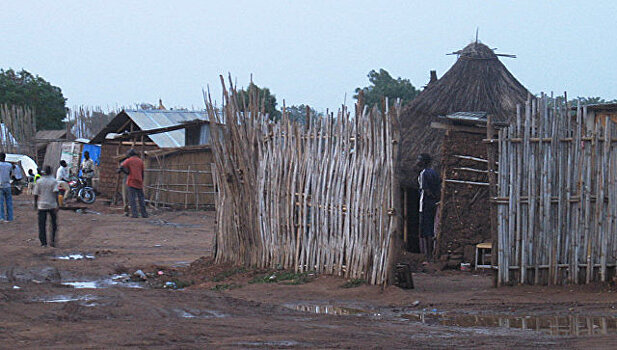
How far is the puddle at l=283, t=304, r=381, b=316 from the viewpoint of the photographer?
292 inches

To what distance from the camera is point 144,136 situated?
24328 millimetres

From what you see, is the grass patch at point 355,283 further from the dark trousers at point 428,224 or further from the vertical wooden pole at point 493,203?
the dark trousers at point 428,224

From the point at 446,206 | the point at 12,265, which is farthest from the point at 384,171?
the point at 12,265

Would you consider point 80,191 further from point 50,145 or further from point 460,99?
point 460,99

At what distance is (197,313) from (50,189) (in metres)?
6.88

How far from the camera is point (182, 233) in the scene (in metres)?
16.3

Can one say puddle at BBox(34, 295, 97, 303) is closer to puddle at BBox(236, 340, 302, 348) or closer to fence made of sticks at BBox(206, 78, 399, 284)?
fence made of sticks at BBox(206, 78, 399, 284)

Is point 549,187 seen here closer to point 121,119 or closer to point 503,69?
point 503,69

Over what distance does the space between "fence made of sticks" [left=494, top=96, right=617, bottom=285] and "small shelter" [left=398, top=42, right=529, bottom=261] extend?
259 cm

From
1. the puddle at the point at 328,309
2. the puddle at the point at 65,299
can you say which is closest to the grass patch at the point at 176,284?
the puddle at the point at 65,299

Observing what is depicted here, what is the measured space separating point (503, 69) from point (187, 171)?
11090 millimetres

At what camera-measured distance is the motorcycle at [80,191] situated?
23453 mm

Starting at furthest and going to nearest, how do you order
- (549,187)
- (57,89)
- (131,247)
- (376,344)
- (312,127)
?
(57,89)
(131,247)
(312,127)
(549,187)
(376,344)

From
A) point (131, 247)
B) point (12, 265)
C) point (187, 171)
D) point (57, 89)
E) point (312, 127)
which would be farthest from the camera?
point (57, 89)
